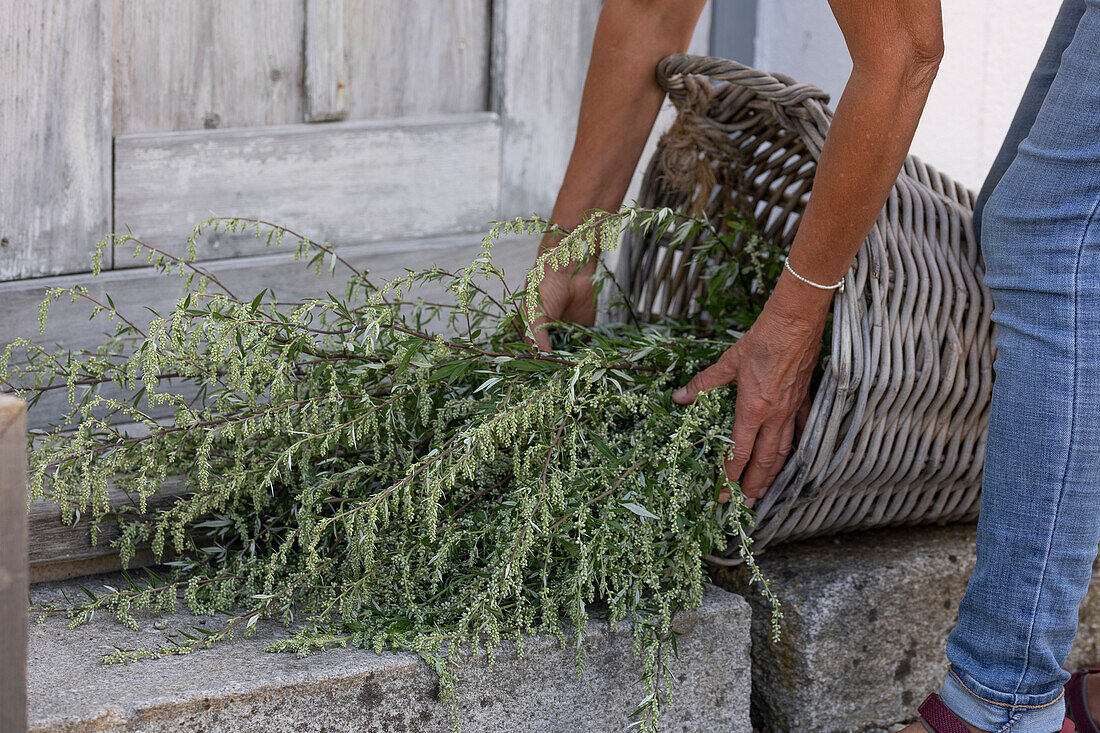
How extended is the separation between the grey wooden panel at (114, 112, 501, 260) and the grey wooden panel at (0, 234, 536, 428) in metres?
0.04

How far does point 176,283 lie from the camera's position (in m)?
Answer: 1.80

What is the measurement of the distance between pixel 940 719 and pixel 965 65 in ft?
4.80

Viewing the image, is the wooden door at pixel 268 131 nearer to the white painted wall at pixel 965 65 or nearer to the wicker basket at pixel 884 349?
the white painted wall at pixel 965 65

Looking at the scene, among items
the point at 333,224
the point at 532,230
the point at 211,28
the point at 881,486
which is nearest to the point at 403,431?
the point at 532,230

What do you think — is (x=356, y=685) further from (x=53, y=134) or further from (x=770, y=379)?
(x=53, y=134)

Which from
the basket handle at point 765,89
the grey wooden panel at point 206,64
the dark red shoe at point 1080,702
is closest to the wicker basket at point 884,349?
the basket handle at point 765,89

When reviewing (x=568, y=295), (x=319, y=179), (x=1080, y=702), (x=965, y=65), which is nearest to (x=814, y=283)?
(x=568, y=295)

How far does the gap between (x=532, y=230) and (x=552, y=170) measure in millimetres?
923

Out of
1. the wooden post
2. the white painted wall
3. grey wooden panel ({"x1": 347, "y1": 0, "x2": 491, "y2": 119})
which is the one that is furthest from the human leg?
the wooden post

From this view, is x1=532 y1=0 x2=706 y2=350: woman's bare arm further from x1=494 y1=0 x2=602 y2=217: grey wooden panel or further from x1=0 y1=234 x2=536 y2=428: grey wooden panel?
x1=494 y1=0 x2=602 y2=217: grey wooden panel

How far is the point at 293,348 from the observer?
1.22 meters

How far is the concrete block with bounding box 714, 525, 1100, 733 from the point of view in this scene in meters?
1.44

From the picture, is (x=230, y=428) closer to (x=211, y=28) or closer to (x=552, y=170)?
(x=211, y=28)

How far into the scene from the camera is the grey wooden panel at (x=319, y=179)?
1.80m
